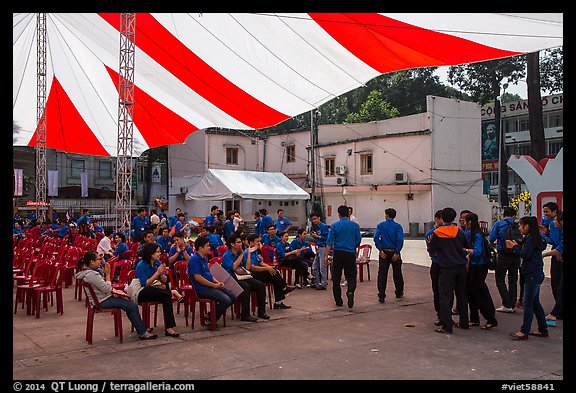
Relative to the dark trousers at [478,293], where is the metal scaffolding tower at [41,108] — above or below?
above

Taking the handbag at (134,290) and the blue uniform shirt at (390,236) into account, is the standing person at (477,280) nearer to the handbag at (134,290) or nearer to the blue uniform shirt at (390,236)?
the blue uniform shirt at (390,236)

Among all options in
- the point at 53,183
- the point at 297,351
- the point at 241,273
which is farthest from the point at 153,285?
the point at 53,183

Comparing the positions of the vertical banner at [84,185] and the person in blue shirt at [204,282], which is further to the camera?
the vertical banner at [84,185]

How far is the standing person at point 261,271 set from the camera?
7.22 meters

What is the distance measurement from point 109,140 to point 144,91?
3.75 metres

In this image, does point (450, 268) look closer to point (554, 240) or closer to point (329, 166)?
point (554, 240)

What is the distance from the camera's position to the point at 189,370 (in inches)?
179

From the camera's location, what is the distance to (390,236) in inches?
317

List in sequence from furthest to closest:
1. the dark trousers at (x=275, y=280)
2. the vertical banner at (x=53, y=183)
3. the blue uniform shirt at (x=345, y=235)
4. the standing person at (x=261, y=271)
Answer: the vertical banner at (x=53, y=183), the blue uniform shirt at (x=345, y=235), the dark trousers at (x=275, y=280), the standing person at (x=261, y=271)

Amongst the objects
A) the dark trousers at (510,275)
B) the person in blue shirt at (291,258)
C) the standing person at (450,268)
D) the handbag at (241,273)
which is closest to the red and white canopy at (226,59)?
the standing person at (450,268)

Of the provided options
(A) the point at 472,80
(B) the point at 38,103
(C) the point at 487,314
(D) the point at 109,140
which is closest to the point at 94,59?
(B) the point at 38,103

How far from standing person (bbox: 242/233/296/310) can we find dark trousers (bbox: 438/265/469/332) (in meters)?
2.42

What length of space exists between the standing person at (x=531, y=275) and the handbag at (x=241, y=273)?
341 cm

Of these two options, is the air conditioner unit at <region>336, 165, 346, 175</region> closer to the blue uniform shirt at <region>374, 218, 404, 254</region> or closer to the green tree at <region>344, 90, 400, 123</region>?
the green tree at <region>344, 90, 400, 123</region>
